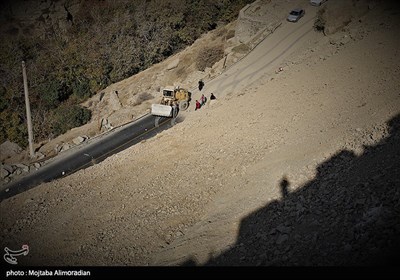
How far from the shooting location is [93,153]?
98.5ft

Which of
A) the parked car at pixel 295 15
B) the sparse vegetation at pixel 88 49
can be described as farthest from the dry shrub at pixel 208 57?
the parked car at pixel 295 15

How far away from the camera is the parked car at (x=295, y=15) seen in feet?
129

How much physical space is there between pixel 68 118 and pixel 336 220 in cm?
3041

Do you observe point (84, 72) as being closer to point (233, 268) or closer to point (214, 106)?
point (214, 106)

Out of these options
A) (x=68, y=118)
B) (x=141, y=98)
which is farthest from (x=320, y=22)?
(x=68, y=118)

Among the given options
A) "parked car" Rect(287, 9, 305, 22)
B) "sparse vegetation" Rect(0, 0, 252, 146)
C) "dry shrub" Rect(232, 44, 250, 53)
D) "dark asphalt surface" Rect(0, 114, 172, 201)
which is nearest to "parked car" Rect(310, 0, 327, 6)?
"parked car" Rect(287, 9, 305, 22)

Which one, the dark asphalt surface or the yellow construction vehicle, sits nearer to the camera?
the dark asphalt surface

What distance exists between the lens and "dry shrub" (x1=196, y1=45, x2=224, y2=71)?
40.2m

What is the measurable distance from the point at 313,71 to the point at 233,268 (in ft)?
65.9

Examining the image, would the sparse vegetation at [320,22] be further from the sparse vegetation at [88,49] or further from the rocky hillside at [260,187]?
the sparse vegetation at [88,49]

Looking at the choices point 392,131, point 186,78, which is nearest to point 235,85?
point 186,78

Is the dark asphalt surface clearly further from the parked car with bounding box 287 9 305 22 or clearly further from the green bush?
the parked car with bounding box 287 9 305 22

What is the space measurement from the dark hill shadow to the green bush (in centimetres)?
2599

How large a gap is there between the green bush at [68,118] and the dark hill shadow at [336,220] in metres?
26.0
